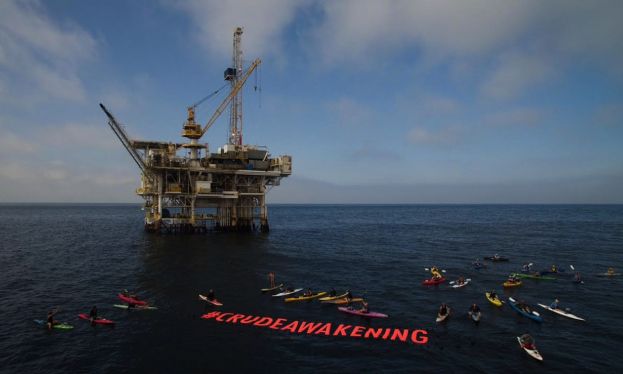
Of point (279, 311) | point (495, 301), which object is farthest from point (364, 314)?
point (495, 301)

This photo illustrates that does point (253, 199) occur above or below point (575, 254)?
above

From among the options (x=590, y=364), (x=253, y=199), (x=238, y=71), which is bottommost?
(x=590, y=364)

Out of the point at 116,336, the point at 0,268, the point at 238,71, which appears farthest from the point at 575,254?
the point at 0,268

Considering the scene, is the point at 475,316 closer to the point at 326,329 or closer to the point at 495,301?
the point at 495,301

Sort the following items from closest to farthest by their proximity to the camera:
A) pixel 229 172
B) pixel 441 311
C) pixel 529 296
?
pixel 441 311, pixel 529 296, pixel 229 172

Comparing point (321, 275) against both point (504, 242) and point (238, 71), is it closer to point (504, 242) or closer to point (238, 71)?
point (504, 242)

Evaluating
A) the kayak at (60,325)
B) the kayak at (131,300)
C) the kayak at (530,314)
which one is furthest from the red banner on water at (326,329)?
the kayak at (530,314)

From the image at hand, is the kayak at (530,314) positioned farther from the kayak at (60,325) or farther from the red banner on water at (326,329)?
the kayak at (60,325)

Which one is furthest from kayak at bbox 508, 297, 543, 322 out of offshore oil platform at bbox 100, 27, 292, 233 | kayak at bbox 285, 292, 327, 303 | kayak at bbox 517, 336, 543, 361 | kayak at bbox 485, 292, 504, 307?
offshore oil platform at bbox 100, 27, 292, 233
